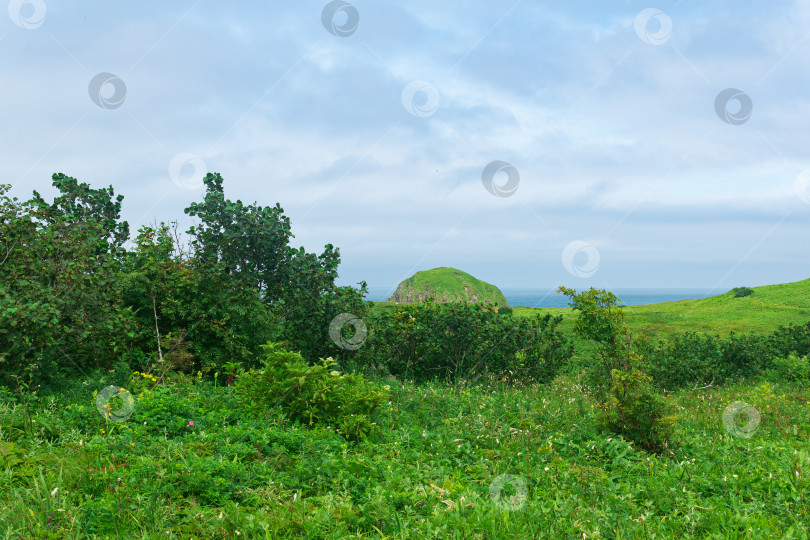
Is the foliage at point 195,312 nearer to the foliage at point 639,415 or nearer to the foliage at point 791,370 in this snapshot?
the foliage at point 639,415

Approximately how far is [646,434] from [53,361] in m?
9.04

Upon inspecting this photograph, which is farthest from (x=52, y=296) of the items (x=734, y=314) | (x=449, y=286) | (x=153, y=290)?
(x=449, y=286)

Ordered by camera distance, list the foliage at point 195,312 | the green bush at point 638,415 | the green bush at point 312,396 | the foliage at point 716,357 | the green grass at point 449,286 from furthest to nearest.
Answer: the green grass at point 449,286
the foliage at point 716,357
the foliage at point 195,312
the green bush at point 638,415
the green bush at point 312,396

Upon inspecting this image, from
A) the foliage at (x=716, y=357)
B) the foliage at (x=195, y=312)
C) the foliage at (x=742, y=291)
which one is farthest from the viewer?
the foliage at (x=742, y=291)

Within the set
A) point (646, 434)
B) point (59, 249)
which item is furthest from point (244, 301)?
point (646, 434)

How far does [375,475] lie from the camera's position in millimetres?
4758

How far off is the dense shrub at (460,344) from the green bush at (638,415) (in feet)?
15.2

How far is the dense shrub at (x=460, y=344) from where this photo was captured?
37.8 feet

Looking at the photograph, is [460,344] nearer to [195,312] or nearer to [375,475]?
[195,312]

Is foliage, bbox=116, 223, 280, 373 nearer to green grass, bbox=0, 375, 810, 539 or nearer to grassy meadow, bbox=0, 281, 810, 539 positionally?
grassy meadow, bbox=0, 281, 810, 539

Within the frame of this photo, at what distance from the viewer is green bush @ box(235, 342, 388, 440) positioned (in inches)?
240

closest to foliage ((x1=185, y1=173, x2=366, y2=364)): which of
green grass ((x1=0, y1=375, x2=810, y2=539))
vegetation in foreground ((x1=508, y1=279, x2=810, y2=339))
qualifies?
green grass ((x1=0, y1=375, x2=810, y2=539))

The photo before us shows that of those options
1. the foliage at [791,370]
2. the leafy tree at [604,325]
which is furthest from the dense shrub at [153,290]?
the foliage at [791,370]

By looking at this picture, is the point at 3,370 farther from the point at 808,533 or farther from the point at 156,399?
the point at 808,533
